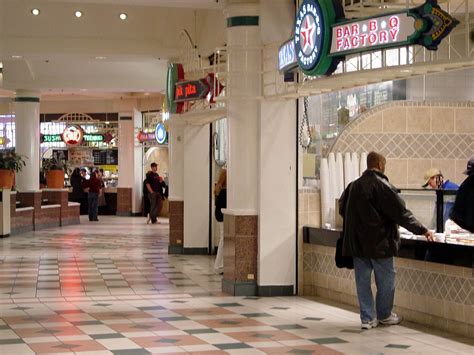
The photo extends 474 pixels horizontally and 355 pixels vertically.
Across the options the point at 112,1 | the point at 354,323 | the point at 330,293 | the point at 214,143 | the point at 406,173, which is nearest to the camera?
the point at 354,323

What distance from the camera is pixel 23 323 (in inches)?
355

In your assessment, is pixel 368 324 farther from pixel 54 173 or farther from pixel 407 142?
pixel 54 173

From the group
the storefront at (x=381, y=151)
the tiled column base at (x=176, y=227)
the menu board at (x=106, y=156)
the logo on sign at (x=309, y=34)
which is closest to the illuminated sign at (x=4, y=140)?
the menu board at (x=106, y=156)

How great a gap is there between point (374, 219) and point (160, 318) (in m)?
2.31

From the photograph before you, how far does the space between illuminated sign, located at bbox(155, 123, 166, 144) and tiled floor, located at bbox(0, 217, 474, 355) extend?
1368cm

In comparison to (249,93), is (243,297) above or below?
below

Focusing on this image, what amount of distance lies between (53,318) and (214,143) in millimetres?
7807

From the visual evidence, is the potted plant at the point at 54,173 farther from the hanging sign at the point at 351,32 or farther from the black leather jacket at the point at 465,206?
the black leather jacket at the point at 465,206

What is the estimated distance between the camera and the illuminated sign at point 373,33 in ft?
25.0

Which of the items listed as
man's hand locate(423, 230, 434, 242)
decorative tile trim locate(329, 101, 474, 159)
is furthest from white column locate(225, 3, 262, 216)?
man's hand locate(423, 230, 434, 242)

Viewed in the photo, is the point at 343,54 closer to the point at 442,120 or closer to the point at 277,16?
the point at 277,16

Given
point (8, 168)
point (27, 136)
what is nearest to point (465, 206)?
point (8, 168)

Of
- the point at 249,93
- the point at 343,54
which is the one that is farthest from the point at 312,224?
the point at 343,54

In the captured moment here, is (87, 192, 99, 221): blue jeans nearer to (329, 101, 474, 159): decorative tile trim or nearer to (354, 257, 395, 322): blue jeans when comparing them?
(329, 101, 474, 159): decorative tile trim
